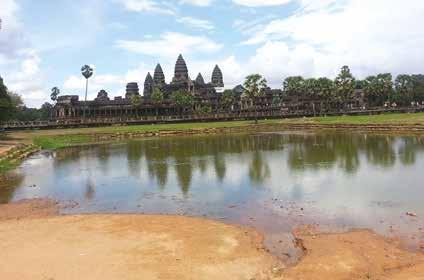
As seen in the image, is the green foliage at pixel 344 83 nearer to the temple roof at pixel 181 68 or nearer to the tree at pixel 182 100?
the tree at pixel 182 100

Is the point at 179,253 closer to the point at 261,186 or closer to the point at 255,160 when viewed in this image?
the point at 261,186

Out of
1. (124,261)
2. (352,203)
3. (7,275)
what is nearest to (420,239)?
(352,203)

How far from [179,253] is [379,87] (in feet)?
409

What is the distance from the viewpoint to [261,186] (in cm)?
2577

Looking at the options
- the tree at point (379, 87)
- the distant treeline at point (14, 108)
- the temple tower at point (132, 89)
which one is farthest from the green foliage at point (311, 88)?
the distant treeline at point (14, 108)

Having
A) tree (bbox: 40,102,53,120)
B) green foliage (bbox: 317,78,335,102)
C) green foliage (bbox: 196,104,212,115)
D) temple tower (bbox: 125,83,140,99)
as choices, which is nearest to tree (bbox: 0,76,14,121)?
green foliage (bbox: 196,104,212,115)

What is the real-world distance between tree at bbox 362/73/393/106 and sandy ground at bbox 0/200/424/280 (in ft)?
396

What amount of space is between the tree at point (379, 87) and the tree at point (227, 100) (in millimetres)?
38891

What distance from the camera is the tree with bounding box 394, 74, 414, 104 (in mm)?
142250

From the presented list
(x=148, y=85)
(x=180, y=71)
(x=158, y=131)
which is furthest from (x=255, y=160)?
(x=148, y=85)

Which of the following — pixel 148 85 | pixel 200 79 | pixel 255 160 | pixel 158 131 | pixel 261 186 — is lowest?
pixel 261 186

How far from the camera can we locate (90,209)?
21688 mm

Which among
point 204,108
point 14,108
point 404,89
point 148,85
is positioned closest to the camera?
point 14,108

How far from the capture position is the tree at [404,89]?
142 meters
